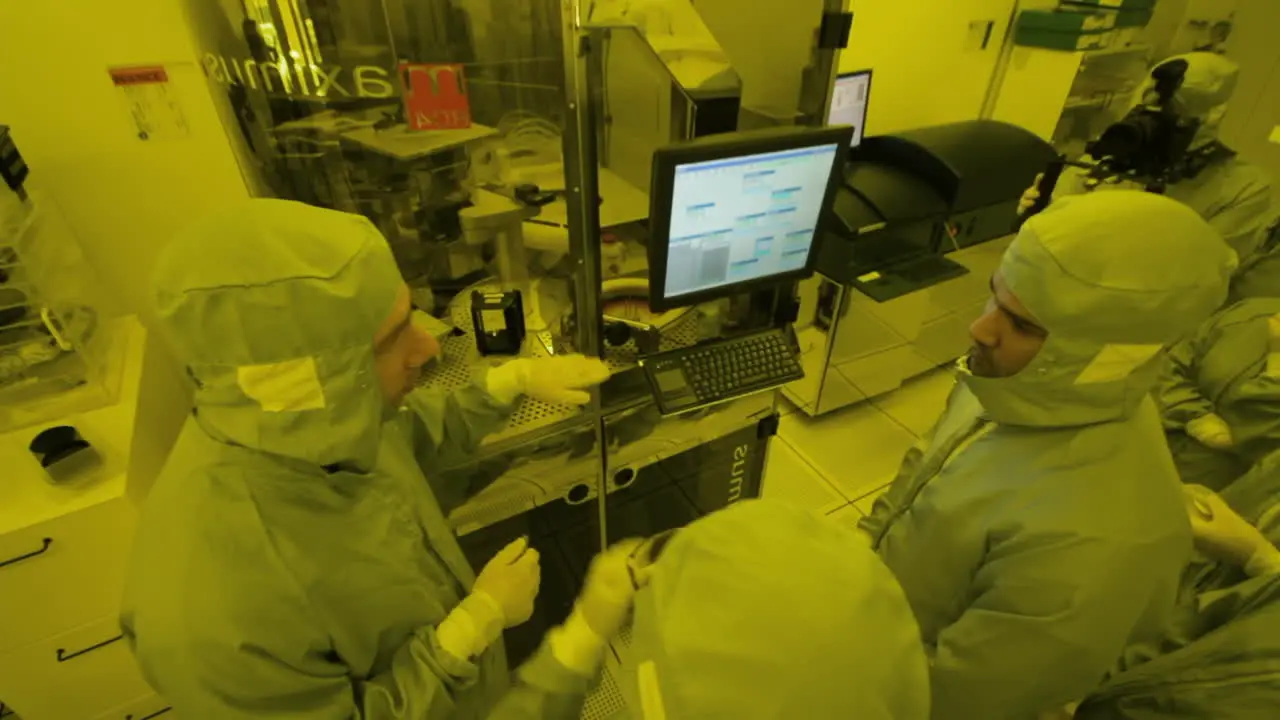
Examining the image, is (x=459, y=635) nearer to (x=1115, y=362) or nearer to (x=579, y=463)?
(x=579, y=463)

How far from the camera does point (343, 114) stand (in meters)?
1.30

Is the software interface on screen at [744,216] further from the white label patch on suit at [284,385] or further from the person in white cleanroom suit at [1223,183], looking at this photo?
the person in white cleanroom suit at [1223,183]

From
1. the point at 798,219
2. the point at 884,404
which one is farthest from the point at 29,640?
the point at 884,404

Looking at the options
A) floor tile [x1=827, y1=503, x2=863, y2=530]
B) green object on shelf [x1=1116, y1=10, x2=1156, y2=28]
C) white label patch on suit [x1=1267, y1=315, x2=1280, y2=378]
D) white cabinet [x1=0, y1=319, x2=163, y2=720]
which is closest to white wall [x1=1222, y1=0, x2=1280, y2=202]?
green object on shelf [x1=1116, y1=10, x2=1156, y2=28]

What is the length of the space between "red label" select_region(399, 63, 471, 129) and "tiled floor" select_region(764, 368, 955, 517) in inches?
65.6

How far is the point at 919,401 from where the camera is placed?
2850 millimetres

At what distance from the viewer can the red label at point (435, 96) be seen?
124 centimetres

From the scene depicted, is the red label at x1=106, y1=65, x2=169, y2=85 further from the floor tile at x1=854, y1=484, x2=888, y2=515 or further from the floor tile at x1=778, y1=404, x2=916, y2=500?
the floor tile at x1=854, y1=484, x2=888, y2=515

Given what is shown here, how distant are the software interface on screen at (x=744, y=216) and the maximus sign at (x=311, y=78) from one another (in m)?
0.67

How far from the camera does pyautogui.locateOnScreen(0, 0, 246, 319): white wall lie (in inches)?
48.7

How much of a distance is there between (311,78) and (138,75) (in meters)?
0.45

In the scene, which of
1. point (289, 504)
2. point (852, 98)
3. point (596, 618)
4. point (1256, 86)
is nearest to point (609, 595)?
point (596, 618)

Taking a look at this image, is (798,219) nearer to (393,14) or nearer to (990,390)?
(990,390)

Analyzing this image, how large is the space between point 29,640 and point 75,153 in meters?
1.01
